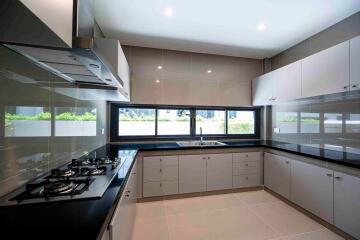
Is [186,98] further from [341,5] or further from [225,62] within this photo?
[341,5]

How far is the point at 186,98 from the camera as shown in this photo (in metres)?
3.20

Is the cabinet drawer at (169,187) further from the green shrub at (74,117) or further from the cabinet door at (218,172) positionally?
the green shrub at (74,117)

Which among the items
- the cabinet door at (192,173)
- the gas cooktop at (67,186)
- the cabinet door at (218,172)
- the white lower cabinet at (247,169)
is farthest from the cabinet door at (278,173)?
the gas cooktop at (67,186)

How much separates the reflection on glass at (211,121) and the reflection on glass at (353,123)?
6.06 ft

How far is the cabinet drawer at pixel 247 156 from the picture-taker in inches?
116

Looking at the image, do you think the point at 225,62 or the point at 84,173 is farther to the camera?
the point at 225,62

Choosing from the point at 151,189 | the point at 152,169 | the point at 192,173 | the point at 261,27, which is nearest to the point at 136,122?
the point at 152,169

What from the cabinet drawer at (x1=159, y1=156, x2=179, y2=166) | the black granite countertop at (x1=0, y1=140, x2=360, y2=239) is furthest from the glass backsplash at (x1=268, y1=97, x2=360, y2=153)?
the black granite countertop at (x1=0, y1=140, x2=360, y2=239)

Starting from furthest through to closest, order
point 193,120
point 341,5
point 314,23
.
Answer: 1. point 193,120
2. point 314,23
3. point 341,5

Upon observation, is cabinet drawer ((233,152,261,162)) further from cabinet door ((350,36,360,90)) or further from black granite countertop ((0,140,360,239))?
black granite countertop ((0,140,360,239))

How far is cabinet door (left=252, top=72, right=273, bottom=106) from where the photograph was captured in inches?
119

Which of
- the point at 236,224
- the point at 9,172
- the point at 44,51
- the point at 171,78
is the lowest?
the point at 236,224

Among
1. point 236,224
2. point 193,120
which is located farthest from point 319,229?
point 193,120

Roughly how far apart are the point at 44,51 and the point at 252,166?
3.10m
